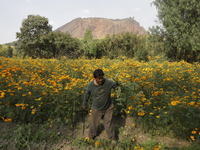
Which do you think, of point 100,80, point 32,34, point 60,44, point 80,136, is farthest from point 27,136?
point 32,34

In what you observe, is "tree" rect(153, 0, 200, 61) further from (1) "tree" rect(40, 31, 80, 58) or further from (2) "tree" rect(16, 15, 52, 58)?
(2) "tree" rect(16, 15, 52, 58)

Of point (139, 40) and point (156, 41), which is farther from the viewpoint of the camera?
point (139, 40)

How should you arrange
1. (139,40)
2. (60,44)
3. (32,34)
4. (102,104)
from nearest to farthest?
1. (102,104)
2. (139,40)
3. (60,44)
4. (32,34)

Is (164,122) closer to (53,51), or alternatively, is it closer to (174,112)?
(174,112)

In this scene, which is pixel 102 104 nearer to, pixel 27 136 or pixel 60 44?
pixel 27 136

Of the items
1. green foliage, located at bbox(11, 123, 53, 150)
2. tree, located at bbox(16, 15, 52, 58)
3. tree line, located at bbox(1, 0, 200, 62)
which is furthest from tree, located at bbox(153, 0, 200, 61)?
tree, located at bbox(16, 15, 52, 58)

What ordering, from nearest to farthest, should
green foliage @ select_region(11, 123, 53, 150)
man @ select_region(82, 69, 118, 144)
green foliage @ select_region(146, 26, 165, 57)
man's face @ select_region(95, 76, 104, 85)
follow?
green foliage @ select_region(11, 123, 53, 150) → man's face @ select_region(95, 76, 104, 85) → man @ select_region(82, 69, 118, 144) → green foliage @ select_region(146, 26, 165, 57)

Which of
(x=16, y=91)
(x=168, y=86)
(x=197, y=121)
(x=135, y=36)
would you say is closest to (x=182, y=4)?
(x=135, y=36)

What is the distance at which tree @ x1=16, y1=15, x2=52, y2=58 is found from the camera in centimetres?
2462

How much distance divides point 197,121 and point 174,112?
0.38 m

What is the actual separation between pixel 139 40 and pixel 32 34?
21.0 m

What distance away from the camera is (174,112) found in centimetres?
230

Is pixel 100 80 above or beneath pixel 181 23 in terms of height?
beneath

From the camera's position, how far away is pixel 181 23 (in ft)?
41.3
